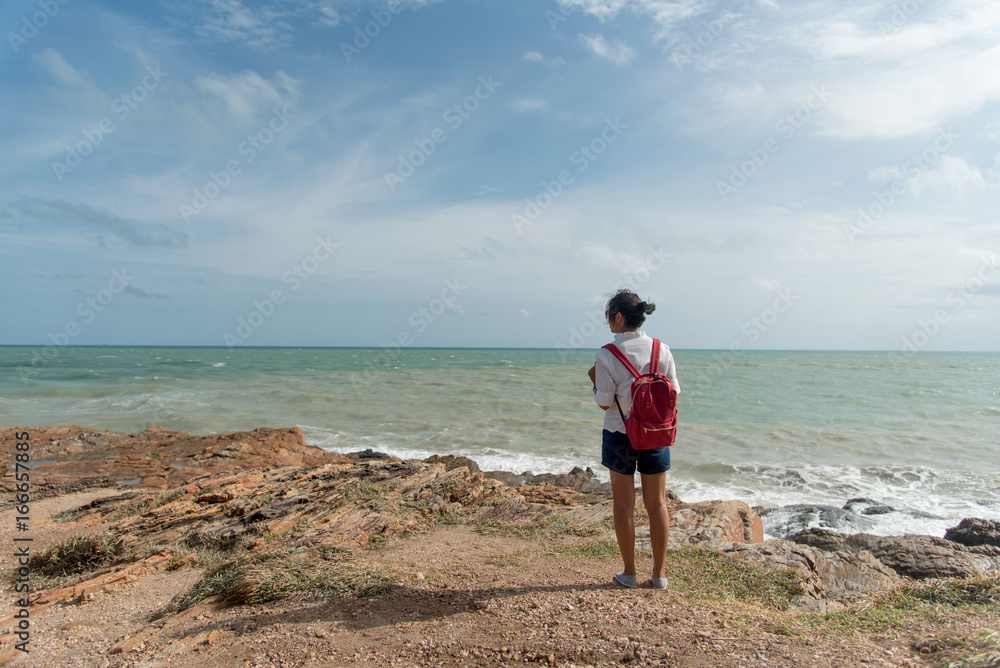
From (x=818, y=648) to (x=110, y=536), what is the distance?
6492 mm

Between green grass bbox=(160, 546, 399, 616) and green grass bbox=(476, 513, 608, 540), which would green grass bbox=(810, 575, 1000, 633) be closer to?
green grass bbox=(476, 513, 608, 540)

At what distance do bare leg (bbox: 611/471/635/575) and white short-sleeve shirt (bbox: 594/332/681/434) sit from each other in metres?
0.35

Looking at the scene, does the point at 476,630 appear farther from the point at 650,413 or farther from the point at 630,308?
the point at 630,308

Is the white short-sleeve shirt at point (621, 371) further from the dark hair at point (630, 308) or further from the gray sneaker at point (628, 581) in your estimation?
the gray sneaker at point (628, 581)

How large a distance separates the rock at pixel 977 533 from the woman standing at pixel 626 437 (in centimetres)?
626

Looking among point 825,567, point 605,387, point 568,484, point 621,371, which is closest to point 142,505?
point 568,484

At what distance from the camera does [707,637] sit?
2.93 metres

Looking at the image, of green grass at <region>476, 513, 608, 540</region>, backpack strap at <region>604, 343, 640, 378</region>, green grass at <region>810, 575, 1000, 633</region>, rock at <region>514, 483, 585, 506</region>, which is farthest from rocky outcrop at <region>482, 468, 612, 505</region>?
backpack strap at <region>604, 343, 640, 378</region>

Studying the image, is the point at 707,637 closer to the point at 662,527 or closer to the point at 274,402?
the point at 662,527

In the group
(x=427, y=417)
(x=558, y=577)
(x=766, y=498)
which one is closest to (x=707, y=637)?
(x=558, y=577)

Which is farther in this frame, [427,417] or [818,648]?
[427,417]

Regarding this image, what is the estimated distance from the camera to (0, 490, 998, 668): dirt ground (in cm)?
279

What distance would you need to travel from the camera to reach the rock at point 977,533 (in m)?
7.12

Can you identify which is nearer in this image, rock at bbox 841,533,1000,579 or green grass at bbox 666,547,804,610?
green grass at bbox 666,547,804,610
